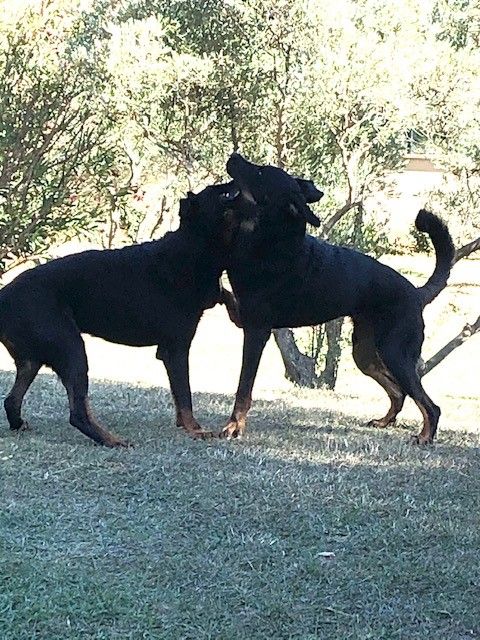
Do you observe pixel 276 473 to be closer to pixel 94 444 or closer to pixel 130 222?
pixel 94 444

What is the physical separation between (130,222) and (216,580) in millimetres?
14208

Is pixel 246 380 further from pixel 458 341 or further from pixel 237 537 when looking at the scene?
pixel 458 341

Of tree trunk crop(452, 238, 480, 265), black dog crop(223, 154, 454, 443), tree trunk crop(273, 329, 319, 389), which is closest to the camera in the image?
black dog crop(223, 154, 454, 443)

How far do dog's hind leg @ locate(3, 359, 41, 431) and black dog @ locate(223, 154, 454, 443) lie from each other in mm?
1275

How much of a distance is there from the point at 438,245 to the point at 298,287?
4.24 ft

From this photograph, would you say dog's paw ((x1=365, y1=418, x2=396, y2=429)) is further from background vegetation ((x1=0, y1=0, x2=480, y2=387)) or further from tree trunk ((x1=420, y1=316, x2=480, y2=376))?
tree trunk ((x1=420, y1=316, x2=480, y2=376))

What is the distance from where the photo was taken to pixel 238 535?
164 inches

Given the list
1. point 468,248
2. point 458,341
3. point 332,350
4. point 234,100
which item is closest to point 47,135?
point 234,100

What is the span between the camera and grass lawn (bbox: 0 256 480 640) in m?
3.42

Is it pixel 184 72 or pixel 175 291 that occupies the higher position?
pixel 184 72

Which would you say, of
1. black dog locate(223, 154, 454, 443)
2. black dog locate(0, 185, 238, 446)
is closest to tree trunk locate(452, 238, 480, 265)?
black dog locate(223, 154, 454, 443)

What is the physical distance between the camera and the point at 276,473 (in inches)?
203

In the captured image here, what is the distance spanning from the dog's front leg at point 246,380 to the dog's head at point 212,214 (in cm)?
65

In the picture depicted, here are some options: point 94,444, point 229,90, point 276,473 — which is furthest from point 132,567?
point 229,90
